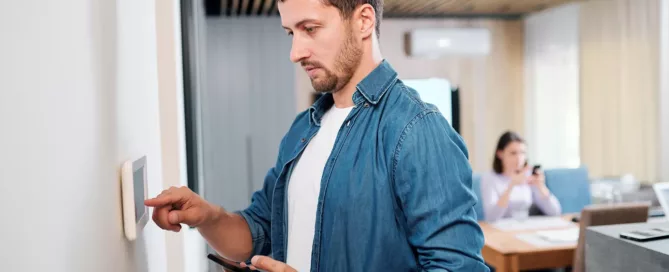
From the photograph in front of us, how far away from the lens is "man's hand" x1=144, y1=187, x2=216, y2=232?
3.07 feet

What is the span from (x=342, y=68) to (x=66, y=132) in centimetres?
57

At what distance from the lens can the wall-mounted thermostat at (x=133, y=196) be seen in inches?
30.5

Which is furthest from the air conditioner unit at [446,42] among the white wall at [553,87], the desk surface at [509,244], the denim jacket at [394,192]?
the denim jacket at [394,192]

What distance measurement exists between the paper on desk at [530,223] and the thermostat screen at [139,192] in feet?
8.80

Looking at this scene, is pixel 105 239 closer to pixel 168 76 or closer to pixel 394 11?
pixel 168 76

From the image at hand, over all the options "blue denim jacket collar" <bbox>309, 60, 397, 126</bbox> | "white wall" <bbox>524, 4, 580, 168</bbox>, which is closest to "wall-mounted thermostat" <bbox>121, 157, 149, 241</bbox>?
"blue denim jacket collar" <bbox>309, 60, 397, 126</bbox>

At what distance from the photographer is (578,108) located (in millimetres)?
4801

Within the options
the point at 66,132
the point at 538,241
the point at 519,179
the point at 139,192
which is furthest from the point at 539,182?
the point at 66,132

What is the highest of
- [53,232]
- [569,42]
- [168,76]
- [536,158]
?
[569,42]

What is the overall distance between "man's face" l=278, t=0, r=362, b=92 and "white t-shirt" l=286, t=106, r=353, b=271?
11cm

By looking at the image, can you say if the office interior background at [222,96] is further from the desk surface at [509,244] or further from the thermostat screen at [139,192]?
the desk surface at [509,244]

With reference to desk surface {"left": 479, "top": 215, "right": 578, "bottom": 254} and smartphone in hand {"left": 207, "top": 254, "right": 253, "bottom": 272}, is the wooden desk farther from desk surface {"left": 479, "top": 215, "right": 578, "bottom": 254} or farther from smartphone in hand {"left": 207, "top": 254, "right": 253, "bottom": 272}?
smartphone in hand {"left": 207, "top": 254, "right": 253, "bottom": 272}

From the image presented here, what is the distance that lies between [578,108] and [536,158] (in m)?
0.79

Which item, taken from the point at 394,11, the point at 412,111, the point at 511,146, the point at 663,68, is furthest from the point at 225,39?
the point at 412,111
